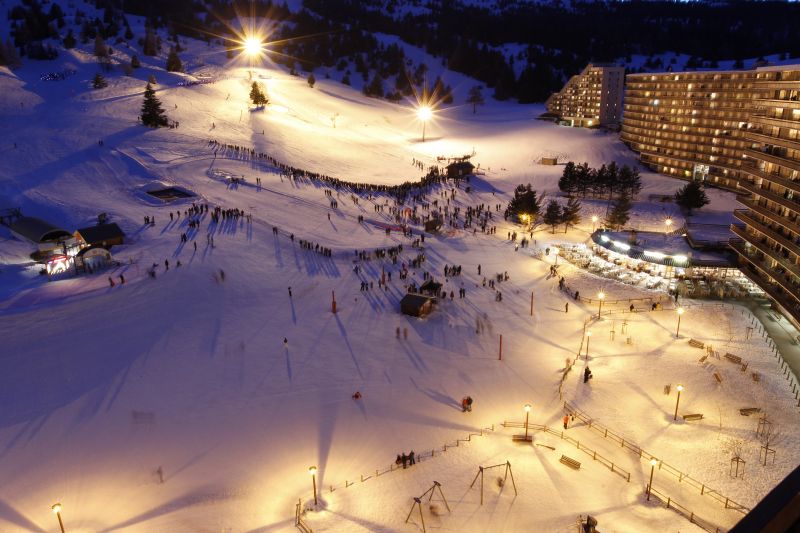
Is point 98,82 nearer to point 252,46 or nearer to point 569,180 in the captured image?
point 252,46

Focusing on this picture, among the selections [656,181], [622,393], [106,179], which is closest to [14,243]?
[106,179]

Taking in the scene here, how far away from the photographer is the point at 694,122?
61.5 metres

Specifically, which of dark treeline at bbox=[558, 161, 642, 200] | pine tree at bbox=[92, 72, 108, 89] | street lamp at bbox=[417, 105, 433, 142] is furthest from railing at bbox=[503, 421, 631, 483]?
street lamp at bbox=[417, 105, 433, 142]

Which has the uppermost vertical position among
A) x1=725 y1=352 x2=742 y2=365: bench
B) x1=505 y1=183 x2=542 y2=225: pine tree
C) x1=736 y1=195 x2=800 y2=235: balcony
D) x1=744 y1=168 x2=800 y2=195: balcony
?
x1=744 y1=168 x2=800 y2=195: balcony

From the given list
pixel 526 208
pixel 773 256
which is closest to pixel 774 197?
pixel 773 256

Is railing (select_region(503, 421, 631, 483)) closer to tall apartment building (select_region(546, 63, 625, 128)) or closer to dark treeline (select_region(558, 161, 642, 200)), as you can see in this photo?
dark treeline (select_region(558, 161, 642, 200))

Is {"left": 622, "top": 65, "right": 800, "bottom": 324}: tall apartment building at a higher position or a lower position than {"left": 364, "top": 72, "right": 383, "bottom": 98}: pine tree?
lower

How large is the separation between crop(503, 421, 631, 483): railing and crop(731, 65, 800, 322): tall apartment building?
→ 49.8ft

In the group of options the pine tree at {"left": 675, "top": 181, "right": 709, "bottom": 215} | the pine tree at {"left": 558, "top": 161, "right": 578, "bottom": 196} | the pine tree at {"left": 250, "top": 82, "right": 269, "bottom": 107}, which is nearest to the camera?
the pine tree at {"left": 675, "top": 181, "right": 709, "bottom": 215}

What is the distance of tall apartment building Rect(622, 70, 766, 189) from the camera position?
2235 inches

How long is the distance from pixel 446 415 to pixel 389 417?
223 cm

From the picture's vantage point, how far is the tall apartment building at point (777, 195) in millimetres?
26297

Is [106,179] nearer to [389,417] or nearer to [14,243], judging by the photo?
[14,243]

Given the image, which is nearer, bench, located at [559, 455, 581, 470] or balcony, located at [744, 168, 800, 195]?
bench, located at [559, 455, 581, 470]
